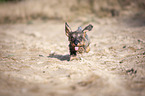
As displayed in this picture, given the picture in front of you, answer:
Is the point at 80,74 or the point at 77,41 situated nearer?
the point at 80,74

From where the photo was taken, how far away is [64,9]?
39.7 ft

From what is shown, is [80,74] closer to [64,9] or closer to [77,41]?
[77,41]

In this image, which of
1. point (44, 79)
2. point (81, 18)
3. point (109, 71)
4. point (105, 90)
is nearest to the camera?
point (105, 90)

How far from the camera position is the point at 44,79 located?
107 inches

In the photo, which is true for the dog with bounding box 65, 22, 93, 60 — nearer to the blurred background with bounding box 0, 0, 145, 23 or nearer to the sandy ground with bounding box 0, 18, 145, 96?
the sandy ground with bounding box 0, 18, 145, 96

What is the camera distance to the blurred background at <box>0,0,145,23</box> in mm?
10398

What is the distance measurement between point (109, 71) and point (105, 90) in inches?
37.6

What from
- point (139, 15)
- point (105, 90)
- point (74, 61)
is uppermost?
point (139, 15)

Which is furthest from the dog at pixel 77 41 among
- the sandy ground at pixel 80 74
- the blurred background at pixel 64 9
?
the blurred background at pixel 64 9

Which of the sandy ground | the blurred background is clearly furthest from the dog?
the blurred background

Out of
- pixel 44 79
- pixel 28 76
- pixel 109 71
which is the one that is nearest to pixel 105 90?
pixel 109 71

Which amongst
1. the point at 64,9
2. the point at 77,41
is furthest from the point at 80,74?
the point at 64,9

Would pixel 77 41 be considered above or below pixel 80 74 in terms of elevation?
above

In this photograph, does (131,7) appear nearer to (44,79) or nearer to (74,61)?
(74,61)
